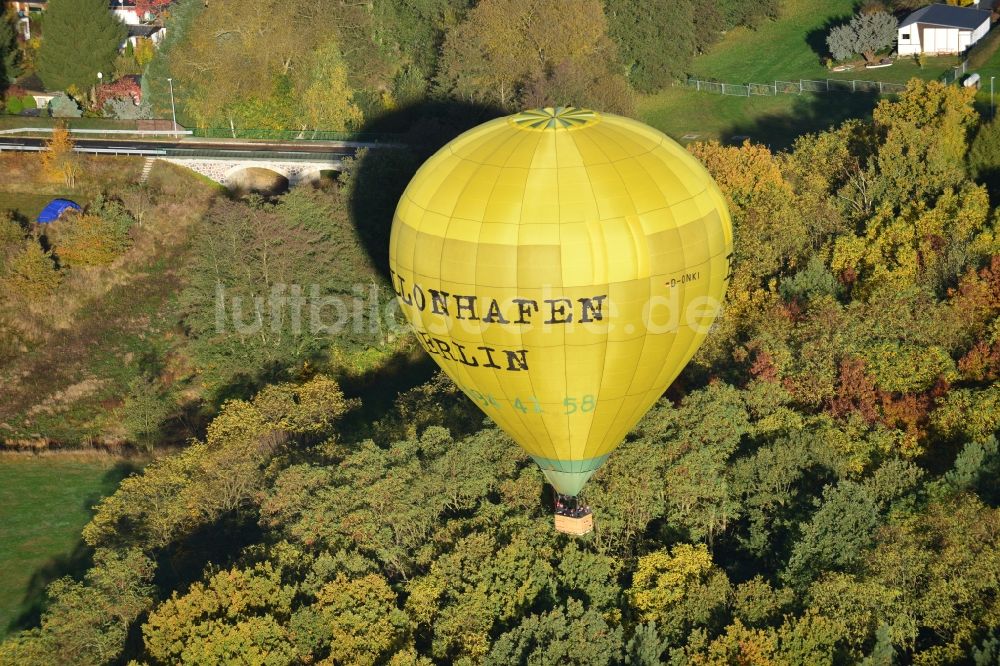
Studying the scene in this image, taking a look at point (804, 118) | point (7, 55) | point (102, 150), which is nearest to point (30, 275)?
point (102, 150)

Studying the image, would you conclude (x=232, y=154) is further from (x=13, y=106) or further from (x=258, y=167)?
(x=13, y=106)

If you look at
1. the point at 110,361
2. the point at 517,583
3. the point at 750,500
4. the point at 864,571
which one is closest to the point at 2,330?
the point at 110,361

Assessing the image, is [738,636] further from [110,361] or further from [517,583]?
[110,361]

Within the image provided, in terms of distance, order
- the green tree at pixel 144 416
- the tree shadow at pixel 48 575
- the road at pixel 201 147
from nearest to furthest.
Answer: the tree shadow at pixel 48 575 < the green tree at pixel 144 416 < the road at pixel 201 147

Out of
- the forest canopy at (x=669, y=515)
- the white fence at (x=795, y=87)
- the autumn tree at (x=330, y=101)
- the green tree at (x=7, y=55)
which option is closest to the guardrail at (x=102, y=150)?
the autumn tree at (x=330, y=101)

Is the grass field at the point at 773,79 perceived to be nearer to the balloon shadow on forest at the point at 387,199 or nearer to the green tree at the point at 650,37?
the green tree at the point at 650,37

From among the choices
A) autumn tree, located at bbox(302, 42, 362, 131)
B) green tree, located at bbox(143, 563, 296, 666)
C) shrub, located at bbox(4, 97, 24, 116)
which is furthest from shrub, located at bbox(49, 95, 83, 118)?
green tree, located at bbox(143, 563, 296, 666)
